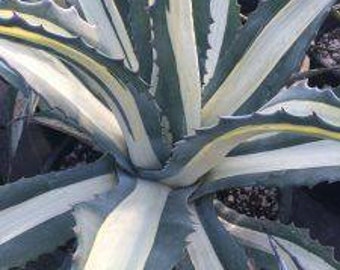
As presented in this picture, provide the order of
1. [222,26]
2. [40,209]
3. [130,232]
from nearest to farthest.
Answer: [130,232]
[40,209]
[222,26]

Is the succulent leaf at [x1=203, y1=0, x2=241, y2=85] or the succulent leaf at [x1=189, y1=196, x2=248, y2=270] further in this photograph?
the succulent leaf at [x1=203, y1=0, x2=241, y2=85]

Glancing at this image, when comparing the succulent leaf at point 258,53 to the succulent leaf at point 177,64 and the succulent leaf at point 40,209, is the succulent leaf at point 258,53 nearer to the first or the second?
the succulent leaf at point 177,64

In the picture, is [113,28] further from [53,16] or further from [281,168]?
[281,168]

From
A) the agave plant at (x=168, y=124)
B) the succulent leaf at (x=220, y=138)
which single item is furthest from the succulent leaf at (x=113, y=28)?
the succulent leaf at (x=220, y=138)

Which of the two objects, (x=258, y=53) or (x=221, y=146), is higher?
(x=258, y=53)

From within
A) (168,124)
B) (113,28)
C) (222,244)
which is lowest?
(222,244)

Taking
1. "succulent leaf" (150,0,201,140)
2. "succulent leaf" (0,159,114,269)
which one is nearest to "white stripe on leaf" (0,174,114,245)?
"succulent leaf" (0,159,114,269)

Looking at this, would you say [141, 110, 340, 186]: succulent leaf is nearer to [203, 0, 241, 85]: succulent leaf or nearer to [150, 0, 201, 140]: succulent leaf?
[150, 0, 201, 140]: succulent leaf

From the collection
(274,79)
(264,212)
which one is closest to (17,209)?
(274,79)

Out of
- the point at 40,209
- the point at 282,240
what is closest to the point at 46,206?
the point at 40,209
